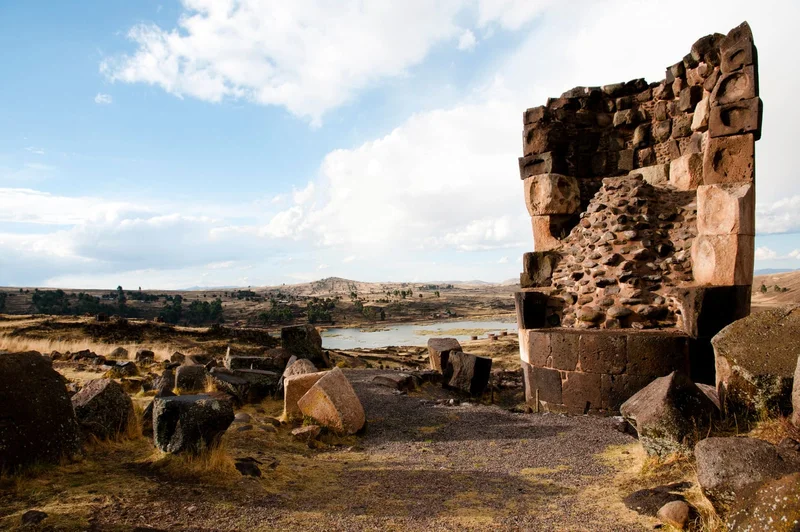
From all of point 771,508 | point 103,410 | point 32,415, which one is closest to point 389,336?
point 103,410

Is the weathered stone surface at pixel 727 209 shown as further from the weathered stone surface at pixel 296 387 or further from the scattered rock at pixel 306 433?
the scattered rock at pixel 306 433

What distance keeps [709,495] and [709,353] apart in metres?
4.86

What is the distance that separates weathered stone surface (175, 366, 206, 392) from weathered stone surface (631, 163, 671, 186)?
9.14 meters

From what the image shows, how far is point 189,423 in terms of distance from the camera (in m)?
5.02

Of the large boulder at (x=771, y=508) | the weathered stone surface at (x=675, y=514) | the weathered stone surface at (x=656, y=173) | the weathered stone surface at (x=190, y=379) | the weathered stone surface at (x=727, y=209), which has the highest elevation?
the weathered stone surface at (x=656, y=173)

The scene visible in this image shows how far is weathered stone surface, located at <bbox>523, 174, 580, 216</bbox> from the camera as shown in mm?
11203

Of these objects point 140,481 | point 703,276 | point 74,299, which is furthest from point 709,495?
point 74,299

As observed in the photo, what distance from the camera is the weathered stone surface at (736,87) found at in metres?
8.44

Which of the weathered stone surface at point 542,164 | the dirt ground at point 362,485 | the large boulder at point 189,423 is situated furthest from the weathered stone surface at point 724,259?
the large boulder at point 189,423

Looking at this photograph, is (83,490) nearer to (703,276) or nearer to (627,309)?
(627,309)

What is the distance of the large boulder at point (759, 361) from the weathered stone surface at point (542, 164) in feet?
19.8

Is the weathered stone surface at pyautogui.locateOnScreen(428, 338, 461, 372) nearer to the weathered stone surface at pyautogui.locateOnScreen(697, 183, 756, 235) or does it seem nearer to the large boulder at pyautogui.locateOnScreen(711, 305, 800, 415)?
the weathered stone surface at pyautogui.locateOnScreen(697, 183, 756, 235)

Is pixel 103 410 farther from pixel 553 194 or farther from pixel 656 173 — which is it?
pixel 656 173

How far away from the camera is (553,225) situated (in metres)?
11.4
